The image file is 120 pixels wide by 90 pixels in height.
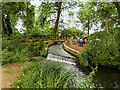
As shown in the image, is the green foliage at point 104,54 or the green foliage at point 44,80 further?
the green foliage at point 104,54

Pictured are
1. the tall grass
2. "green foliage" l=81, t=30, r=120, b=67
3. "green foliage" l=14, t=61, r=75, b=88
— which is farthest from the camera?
"green foliage" l=81, t=30, r=120, b=67

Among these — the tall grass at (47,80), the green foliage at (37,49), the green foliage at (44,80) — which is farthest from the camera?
the green foliage at (37,49)

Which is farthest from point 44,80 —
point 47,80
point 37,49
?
point 37,49

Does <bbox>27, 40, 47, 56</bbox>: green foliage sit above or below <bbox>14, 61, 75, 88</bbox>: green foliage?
below

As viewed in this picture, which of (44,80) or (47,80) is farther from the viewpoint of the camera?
(44,80)

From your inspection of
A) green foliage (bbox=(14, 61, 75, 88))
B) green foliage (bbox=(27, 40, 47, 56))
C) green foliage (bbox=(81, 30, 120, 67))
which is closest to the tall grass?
green foliage (bbox=(14, 61, 75, 88))

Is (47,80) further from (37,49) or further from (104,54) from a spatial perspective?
(37,49)

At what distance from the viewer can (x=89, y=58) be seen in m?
9.20

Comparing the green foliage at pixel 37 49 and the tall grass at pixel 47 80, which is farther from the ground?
the tall grass at pixel 47 80

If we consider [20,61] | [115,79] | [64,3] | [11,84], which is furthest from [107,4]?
[11,84]

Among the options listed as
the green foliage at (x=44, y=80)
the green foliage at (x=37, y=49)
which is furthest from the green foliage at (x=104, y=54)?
the green foliage at (x=37, y=49)

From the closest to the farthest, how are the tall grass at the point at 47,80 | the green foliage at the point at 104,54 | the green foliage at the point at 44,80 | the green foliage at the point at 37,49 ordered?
the tall grass at the point at 47,80, the green foliage at the point at 44,80, the green foliage at the point at 104,54, the green foliage at the point at 37,49

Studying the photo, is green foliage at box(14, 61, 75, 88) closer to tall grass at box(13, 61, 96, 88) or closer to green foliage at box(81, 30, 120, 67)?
tall grass at box(13, 61, 96, 88)

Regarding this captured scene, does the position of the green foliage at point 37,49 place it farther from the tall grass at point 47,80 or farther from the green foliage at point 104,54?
the tall grass at point 47,80
